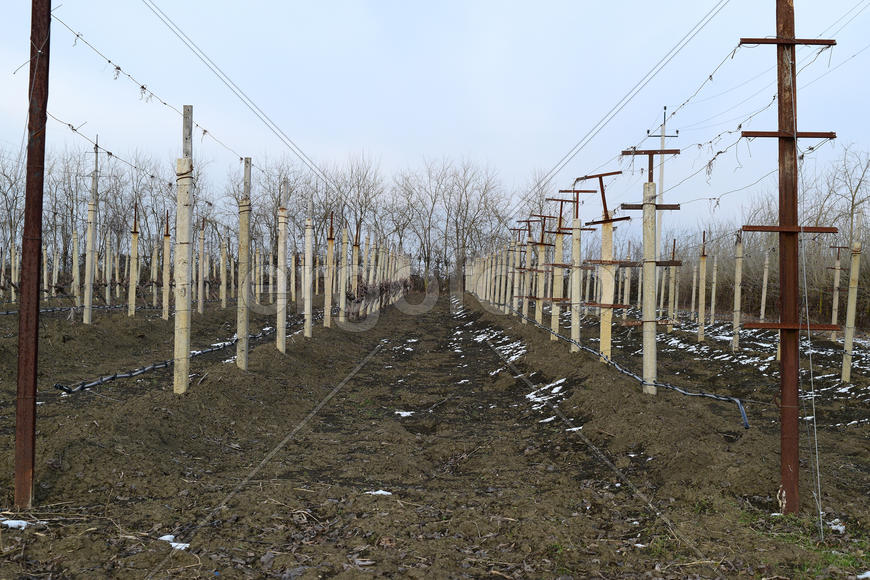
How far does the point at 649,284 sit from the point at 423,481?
3.89 metres

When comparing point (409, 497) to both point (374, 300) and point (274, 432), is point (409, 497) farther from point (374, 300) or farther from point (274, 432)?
point (374, 300)

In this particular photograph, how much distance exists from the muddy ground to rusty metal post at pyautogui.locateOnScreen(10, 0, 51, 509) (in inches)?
14.2

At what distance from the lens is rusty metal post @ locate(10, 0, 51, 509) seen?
14.1 ft

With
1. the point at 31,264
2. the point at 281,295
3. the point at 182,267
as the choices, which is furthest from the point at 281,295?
the point at 31,264

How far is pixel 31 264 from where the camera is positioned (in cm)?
434

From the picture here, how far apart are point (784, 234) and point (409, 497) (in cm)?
346

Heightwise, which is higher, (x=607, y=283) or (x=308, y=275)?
(x=308, y=275)

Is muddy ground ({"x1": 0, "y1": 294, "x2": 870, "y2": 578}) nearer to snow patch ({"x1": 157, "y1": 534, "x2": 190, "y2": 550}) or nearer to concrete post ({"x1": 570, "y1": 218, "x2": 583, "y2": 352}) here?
snow patch ({"x1": 157, "y1": 534, "x2": 190, "y2": 550})

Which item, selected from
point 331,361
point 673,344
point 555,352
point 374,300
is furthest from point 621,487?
point 374,300

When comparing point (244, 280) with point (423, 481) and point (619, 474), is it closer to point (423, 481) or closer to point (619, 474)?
point (423, 481)

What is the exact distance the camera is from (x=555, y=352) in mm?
11977

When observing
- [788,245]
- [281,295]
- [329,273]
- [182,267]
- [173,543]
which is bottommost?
[173,543]

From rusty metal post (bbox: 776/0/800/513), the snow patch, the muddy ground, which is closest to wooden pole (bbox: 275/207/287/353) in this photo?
the muddy ground

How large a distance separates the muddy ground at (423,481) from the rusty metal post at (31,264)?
360mm
